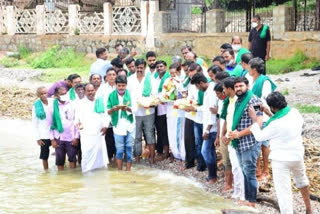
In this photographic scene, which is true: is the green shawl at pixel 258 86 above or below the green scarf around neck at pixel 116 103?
above

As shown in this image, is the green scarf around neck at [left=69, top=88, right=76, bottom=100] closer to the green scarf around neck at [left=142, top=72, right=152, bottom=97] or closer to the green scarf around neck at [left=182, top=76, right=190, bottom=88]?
the green scarf around neck at [left=142, top=72, right=152, bottom=97]

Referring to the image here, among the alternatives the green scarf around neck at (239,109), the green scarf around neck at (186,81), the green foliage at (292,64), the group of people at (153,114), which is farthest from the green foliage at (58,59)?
the green scarf around neck at (239,109)

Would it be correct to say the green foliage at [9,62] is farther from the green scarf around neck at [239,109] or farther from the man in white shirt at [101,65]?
the green scarf around neck at [239,109]

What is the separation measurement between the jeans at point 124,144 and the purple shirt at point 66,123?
2.45ft

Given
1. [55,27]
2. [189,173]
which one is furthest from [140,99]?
[55,27]

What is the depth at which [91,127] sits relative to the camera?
1101 centimetres

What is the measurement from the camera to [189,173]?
1069 cm

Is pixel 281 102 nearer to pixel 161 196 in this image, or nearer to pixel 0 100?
pixel 161 196

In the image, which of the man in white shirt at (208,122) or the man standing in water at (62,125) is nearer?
the man in white shirt at (208,122)

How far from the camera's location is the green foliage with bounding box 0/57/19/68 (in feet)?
A: 88.3

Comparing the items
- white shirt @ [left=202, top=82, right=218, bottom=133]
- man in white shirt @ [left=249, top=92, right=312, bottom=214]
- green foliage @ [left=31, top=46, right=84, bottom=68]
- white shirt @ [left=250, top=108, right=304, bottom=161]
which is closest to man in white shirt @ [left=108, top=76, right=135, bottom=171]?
white shirt @ [left=202, top=82, right=218, bottom=133]

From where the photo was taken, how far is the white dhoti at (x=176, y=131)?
438 inches

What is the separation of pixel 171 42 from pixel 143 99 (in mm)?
12759

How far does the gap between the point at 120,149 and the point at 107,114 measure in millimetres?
642
